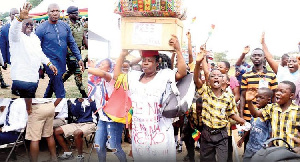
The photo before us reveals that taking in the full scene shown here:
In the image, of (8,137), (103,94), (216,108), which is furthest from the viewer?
(8,137)

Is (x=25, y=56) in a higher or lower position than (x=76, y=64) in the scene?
higher

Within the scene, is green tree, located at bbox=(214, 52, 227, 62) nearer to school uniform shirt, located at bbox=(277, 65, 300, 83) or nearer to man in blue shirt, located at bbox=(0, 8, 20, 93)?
school uniform shirt, located at bbox=(277, 65, 300, 83)

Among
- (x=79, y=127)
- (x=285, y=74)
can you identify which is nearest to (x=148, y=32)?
(x=285, y=74)

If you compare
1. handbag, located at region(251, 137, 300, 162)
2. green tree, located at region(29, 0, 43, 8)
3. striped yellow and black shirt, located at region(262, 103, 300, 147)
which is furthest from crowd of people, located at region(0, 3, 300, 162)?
handbag, located at region(251, 137, 300, 162)

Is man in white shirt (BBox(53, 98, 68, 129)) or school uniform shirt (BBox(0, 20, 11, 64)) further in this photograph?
man in white shirt (BBox(53, 98, 68, 129))

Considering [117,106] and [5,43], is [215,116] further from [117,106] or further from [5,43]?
[5,43]

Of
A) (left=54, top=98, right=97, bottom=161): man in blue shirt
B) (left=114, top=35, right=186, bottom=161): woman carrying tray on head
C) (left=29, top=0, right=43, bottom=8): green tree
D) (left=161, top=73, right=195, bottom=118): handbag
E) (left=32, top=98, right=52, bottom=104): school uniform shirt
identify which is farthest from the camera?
(left=54, top=98, right=97, bottom=161): man in blue shirt

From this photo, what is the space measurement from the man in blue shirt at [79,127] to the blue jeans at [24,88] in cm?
100

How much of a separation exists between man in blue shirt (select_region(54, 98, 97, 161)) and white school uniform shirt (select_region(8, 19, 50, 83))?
1198 millimetres

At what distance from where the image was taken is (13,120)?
218 inches

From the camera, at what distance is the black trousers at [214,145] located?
4.15 metres

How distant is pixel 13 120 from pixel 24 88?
731 mm

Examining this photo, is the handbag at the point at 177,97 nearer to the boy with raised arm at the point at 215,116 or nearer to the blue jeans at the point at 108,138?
the boy with raised arm at the point at 215,116

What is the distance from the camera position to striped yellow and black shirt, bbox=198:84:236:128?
4.12 meters
